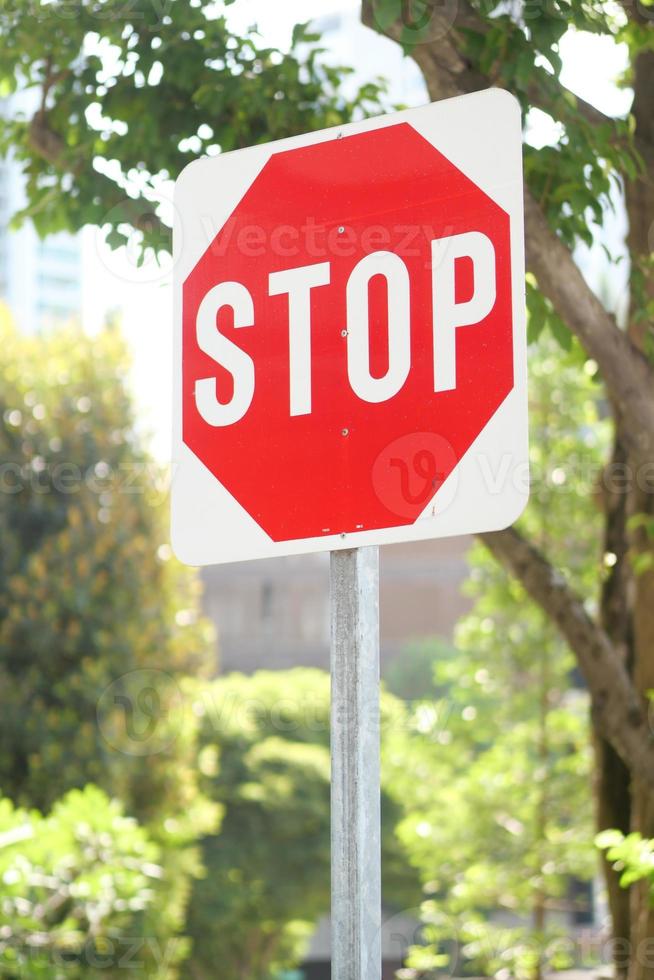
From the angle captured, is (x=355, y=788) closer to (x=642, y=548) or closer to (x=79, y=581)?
(x=642, y=548)

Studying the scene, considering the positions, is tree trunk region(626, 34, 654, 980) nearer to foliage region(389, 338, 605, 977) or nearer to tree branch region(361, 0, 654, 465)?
tree branch region(361, 0, 654, 465)

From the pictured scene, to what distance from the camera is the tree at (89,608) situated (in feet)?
45.0

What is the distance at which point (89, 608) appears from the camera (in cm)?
1423

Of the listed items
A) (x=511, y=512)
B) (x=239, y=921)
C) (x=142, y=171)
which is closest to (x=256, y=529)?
(x=511, y=512)

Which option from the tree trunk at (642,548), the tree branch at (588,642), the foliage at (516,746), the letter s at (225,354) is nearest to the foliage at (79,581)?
the foliage at (516,746)

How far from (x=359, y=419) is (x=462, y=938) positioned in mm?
8930

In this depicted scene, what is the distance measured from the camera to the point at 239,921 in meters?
22.3

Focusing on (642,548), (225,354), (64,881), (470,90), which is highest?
(470,90)

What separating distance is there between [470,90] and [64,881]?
417 centimetres

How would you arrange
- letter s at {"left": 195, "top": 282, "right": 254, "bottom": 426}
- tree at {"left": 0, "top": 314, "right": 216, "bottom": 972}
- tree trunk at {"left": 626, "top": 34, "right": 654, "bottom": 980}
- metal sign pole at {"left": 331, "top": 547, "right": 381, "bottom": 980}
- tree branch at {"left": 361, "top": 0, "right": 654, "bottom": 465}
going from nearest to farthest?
metal sign pole at {"left": 331, "top": 547, "right": 381, "bottom": 980}, letter s at {"left": 195, "top": 282, "right": 254, "bottom": 426}, tree branch at {"left": 361, "top": 0, "right": 654, "bottom": 465}, tree trunk at {"left": 626, "top": 34, "right": 654, "bottom": 980}, tree at {"left": 0, "top": 314, "right": 216, "bottom": 972}

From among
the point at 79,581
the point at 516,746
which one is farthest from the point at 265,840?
the point at 516,746

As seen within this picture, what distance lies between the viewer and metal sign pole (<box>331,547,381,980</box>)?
5.59 ft

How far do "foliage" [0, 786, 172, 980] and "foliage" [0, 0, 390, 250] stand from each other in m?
2.61

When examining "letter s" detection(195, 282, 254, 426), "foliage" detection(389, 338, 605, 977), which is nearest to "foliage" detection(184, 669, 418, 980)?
"foliage" detection(389, 338, 605, 977)
